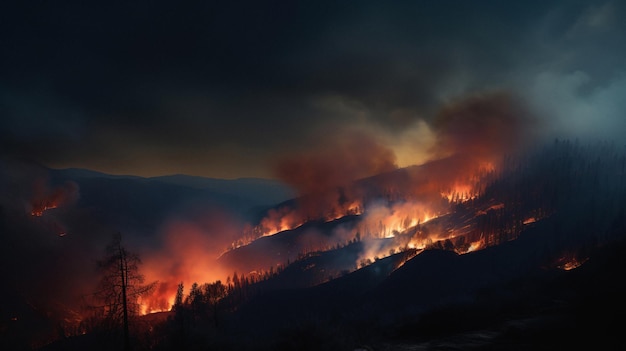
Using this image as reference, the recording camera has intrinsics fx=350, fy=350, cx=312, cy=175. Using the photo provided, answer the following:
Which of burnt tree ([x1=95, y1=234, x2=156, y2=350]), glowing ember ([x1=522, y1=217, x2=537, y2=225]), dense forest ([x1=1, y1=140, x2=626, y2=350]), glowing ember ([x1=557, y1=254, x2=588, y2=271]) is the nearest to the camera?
burnt tree ([x1=95, y1=234, x2=156, y2=350])

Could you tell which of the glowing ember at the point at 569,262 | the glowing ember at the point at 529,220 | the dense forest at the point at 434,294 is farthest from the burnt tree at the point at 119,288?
the glowing ember at the point at 529,220

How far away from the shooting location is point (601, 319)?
36375 mm

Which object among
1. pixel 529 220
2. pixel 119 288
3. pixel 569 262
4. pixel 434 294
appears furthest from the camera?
pixel 529 220

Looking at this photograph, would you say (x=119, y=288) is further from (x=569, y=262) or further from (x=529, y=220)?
(x=529, y=220)

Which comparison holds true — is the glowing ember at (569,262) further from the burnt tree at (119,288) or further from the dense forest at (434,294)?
the burnt tree at (119,288)

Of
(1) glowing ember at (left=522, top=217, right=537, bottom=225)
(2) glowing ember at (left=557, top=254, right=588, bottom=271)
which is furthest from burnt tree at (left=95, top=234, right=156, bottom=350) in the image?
(1) glowing ember at (left=522, top=217, right=537, bottom=225)

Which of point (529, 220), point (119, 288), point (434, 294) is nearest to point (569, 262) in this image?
point (434, 294)

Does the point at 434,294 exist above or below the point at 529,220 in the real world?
below

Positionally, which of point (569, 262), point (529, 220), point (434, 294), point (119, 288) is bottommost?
point (434, 294)

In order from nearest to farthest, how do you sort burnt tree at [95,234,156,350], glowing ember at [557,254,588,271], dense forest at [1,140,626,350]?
burnt tree at [95,234,156,350] → dense forest at [1,140,626,350] → glowing ember at [557,254,588,271]

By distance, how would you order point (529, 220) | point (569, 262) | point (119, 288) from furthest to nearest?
point (529, 220)
point (569, 262)
point (119, 288)

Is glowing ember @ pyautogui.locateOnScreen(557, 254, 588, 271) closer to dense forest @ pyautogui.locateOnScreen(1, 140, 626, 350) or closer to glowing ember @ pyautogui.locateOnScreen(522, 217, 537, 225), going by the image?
dense forest @ pyautogui.locateOnScreen(1, 140, 626, 350)

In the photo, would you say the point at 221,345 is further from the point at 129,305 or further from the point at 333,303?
the point at 333,303

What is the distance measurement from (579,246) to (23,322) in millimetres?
240417
